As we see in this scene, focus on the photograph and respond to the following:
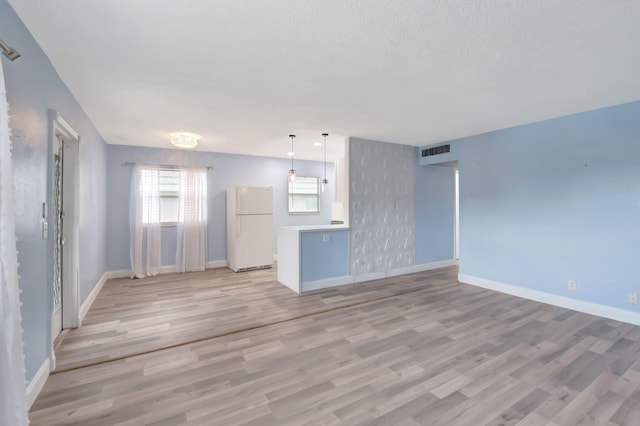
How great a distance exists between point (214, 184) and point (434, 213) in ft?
15.4

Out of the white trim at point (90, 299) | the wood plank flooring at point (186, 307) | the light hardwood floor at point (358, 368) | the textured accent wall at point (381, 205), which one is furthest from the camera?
the textured accent wall at point (381, 205)

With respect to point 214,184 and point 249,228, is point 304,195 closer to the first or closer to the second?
point 249,228

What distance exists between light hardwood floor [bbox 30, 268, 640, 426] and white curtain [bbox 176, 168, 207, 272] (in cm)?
194

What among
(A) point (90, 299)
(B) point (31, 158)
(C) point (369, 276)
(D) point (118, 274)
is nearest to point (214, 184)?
(D) point (118, 274)

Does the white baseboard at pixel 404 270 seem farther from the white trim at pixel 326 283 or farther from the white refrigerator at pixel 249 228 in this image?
the white refrigerator at pixel 249 228

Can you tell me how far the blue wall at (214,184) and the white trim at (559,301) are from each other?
3.95 meters

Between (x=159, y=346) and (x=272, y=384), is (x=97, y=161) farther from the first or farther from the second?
(x=272, y=384)

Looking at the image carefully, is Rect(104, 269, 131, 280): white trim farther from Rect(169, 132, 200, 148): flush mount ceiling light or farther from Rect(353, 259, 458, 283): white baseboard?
Rect(353, 259, 458, 283): white baseboard

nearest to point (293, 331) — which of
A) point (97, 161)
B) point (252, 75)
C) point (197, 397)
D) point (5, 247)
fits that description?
point (197, 397)

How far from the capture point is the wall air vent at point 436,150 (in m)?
5.15

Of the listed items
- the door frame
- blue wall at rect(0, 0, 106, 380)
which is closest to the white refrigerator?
the door frame

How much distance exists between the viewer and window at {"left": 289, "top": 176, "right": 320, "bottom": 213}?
6984 millimetres

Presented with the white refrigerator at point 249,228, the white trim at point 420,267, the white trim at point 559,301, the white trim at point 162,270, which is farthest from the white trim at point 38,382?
the white trim at point 559,301

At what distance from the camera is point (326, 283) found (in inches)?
180
